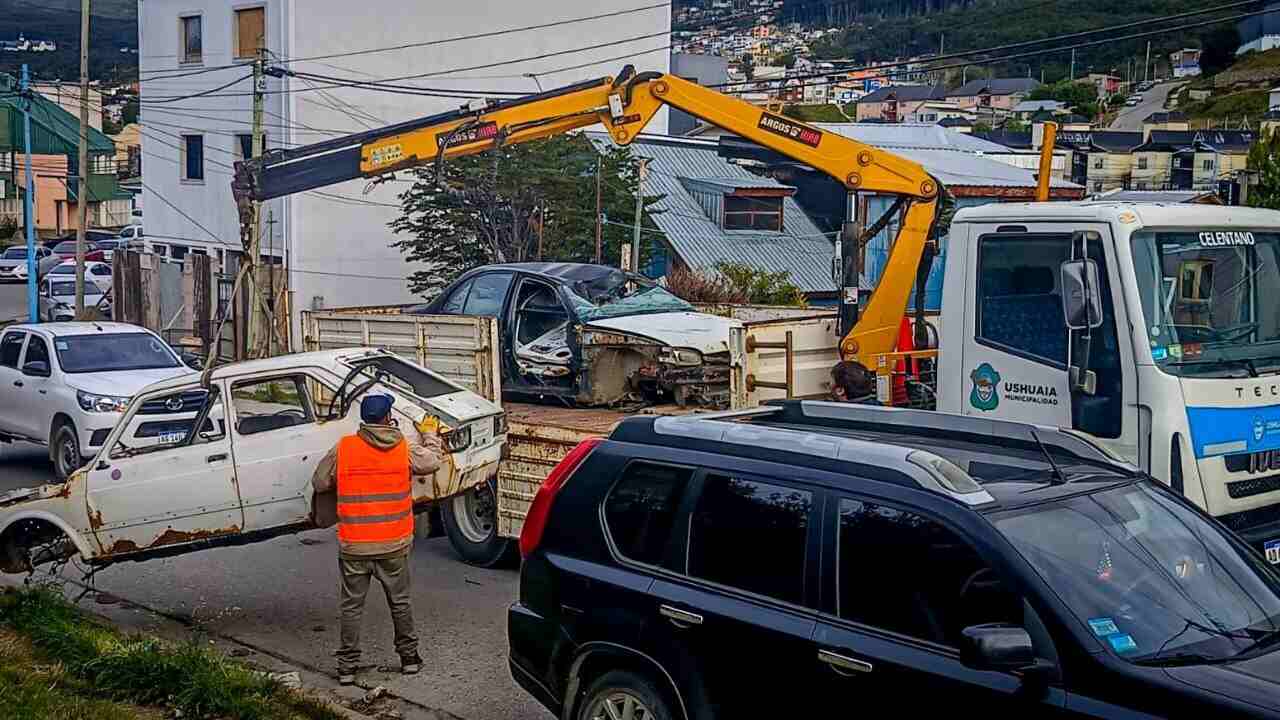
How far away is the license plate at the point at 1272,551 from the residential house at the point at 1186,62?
111 metres

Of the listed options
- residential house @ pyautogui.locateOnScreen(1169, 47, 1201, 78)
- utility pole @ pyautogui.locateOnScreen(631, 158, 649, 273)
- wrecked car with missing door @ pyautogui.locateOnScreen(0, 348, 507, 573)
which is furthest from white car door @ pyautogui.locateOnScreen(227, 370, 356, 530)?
residential house @ pyautogui.locateOnScreen(1169, 47, 1201, 78)

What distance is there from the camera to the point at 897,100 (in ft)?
411

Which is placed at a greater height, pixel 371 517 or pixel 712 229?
pixel 712 229

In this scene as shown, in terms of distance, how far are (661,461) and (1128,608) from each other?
80.8 inches

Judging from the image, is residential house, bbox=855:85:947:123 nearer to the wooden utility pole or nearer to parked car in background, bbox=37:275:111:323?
parked car in background, bbox=37:275:111:323

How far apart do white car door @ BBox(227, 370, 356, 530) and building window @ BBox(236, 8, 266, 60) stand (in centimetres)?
2753

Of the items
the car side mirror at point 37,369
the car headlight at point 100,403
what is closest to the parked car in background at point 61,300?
the car side mirror at point 37,369

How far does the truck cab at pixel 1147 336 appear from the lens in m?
7.98

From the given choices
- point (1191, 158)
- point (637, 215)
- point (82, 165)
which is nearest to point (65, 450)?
point (637, 215)

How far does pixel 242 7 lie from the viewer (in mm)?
35688

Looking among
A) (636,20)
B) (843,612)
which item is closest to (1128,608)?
(843,612)

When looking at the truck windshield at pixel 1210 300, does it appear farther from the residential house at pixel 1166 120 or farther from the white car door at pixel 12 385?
the residential house at pixel 1166 120

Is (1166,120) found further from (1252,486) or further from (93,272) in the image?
(1252,486)

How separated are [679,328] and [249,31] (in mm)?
27224
